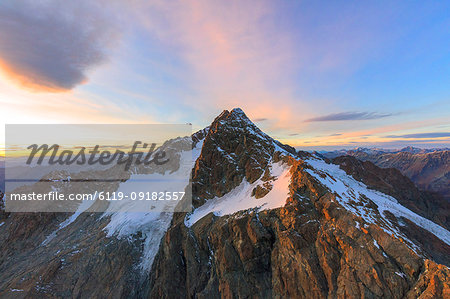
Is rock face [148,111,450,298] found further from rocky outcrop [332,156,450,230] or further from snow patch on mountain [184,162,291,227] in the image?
rocky outcrop [332,156,450,230]

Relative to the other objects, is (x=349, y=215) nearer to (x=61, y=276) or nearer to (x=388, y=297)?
(x=388, y=297)

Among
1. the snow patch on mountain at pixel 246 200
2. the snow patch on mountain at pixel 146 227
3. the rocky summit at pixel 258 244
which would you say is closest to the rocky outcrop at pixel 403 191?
the rocky summit at pixel 258 244

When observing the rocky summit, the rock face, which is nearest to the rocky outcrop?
the rocky summit

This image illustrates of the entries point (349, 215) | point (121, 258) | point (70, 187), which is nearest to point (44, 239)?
point (70, 187)

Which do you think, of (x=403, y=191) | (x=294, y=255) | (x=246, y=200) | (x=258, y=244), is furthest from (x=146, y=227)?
(x=403, y=191)

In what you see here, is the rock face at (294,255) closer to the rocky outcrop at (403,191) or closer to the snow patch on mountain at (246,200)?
the snow patch on mountain at (246,200)
